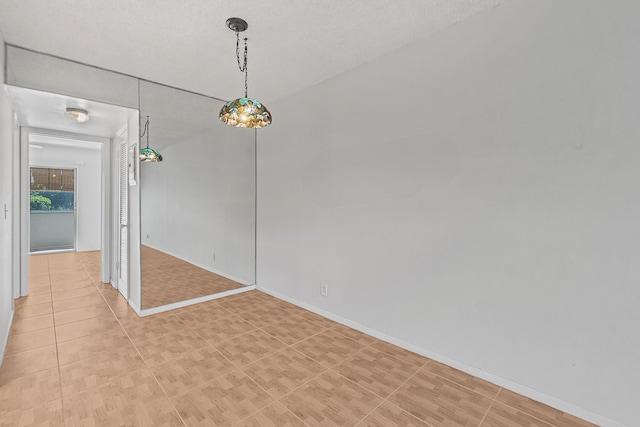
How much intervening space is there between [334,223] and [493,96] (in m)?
1.81

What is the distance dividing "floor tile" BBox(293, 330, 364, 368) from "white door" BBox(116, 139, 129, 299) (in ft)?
8.32

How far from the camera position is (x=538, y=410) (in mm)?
1800

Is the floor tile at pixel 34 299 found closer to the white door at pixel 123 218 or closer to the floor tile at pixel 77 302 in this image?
the floor tile at pixel 77 302

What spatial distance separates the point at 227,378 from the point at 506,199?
93.2 inches

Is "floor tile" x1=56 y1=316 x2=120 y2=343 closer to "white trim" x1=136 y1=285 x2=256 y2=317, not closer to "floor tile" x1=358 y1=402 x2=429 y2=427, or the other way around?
"white trim" x1=136 y1=285 x2=256 y2=317

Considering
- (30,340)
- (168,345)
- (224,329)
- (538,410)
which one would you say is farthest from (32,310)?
(538,410)

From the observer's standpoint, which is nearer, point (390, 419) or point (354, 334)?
point (390, 419)

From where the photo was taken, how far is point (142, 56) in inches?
106

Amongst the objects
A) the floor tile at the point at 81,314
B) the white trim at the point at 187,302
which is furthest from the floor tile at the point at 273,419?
the floor tile at the point at 81,314

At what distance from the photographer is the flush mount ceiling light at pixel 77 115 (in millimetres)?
3146

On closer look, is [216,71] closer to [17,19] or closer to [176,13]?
[176,13]

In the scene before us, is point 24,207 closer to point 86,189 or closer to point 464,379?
point 86,189

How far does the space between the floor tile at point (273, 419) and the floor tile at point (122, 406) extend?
0.41 m

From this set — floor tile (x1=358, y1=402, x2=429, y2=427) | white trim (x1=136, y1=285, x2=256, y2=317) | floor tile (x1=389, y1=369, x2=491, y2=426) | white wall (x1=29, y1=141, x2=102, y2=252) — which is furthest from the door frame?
floor tile (x1=389, y1=369, x2=491, y2=426)
